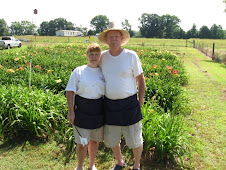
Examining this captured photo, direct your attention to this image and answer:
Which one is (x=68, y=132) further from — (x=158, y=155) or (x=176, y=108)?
(x=176, y=108)

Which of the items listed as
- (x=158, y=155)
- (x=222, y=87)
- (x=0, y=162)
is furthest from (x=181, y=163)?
(x=222, y=87)

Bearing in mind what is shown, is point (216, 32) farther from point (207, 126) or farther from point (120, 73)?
point (120, 73)

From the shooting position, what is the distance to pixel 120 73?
2.27 metres

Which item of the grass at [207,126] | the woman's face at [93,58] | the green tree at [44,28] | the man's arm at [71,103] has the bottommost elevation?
the grass at [207,126]

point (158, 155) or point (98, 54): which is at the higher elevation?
point (98, 54)

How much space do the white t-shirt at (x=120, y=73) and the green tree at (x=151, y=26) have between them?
94.1 metres

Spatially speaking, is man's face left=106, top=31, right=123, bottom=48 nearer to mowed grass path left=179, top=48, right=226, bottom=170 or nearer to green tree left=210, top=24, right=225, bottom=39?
mowed grass path left=179, top=48, right=226, bottom=170

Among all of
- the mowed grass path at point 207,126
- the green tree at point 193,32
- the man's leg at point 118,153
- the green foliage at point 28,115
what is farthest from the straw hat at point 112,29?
the green tree at point 193,32

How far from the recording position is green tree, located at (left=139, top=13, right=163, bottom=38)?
309 ft

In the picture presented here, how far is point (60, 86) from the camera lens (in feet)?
17.3

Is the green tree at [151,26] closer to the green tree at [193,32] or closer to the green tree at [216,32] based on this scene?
the green tree at [193,32]

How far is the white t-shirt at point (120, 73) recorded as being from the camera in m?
2.28

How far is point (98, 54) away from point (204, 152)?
224 centimetres

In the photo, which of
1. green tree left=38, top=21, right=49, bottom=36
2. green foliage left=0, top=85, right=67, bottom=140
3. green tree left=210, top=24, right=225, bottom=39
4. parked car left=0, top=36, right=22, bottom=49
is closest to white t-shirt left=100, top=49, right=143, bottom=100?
green foliage left=0, top=85, right=67, bottom=140
